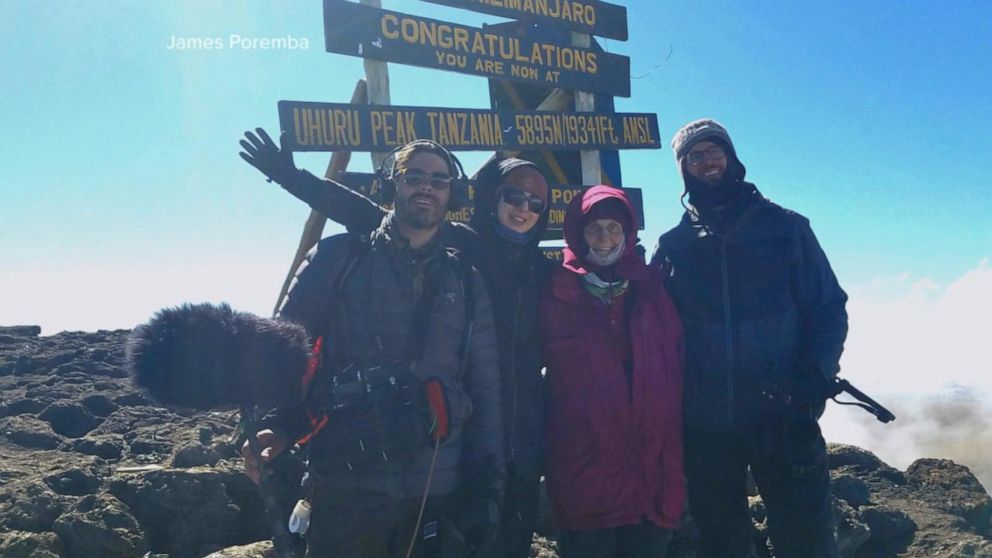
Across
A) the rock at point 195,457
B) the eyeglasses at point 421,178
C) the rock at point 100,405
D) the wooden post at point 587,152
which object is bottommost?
the rock at point 195,457

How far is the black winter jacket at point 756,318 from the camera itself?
3.59m

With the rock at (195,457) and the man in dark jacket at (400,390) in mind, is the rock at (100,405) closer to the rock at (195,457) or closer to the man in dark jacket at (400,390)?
the rock at (195,457)

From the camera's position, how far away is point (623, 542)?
3.42 metres

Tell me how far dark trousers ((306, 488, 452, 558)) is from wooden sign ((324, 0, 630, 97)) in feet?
13.5

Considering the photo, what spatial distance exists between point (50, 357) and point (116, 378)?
167 centimetres

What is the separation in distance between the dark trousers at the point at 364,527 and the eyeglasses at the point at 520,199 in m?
1.52

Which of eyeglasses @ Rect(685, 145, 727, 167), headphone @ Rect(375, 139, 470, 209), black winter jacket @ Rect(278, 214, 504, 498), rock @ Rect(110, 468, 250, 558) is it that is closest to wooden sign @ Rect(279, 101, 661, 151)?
headphone @ Rect(375, 139, 470, 209)

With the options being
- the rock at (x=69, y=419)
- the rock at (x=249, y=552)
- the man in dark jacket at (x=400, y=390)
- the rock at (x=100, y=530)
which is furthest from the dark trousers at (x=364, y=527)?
the rock at (x=69, y=419)

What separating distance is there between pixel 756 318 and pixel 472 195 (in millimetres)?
3397

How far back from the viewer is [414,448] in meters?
2.94

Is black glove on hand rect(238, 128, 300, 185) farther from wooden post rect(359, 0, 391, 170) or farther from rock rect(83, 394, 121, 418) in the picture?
rock rect(83, 394, 121, 418)

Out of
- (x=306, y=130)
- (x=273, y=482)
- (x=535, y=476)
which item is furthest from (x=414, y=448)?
(x=306, y=130)

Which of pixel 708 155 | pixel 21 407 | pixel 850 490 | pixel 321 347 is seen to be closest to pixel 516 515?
pixel 321 347

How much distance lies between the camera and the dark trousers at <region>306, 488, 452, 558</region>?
2936 mm
